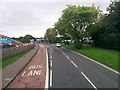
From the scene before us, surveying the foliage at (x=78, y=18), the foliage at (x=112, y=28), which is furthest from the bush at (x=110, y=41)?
the foliage at (x=78, y=18)

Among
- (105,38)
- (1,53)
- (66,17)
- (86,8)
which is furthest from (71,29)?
(1,53)

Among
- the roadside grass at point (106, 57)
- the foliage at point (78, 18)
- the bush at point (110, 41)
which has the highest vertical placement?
the foliage at point (78, 18)

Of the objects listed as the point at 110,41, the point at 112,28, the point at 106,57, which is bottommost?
the point at 106,57

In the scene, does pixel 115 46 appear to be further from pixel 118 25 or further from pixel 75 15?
pixel 75 15

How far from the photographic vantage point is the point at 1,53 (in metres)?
17.0

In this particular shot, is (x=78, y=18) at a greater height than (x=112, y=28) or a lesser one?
greater

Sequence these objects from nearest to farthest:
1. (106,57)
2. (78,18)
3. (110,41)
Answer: (106,57)
(110,41)
(78,18)

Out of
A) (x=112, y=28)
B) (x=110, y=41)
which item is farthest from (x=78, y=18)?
(x=110, y=41)

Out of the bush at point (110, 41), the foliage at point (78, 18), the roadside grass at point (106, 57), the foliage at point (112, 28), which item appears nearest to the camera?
the roadside grass at point (106, 57)

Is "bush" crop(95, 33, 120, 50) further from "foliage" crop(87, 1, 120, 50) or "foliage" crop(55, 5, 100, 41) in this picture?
"foliage" crop(55, 5, 100, 41)

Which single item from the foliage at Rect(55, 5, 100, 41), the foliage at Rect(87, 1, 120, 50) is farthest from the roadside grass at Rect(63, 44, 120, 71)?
the foliage at Rect(55, 5, 100, 41)

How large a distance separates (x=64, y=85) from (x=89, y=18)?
2829cm

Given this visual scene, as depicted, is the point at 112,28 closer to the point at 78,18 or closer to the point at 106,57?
the point at 78,18

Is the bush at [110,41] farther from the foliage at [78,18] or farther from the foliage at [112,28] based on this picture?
the foliage at [78,18]
